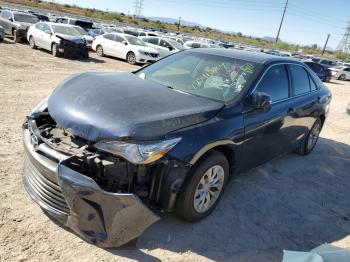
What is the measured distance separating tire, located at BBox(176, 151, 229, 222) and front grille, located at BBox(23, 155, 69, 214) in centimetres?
109

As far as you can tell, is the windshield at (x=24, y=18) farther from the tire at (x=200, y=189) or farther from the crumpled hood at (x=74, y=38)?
the tire at (x=200, y=189)

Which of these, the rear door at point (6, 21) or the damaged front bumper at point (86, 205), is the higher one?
the damaged front bumper at point (86, 205)

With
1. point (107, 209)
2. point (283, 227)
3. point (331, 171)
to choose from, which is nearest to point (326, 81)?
point (331, 171)

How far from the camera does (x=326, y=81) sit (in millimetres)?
25953

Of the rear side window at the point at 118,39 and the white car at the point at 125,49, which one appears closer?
the white car at the point at 125,49

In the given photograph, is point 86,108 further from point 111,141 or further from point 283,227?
point 283,227

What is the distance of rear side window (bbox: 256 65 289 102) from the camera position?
→ 435 cm

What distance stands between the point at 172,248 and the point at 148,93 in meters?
1.61

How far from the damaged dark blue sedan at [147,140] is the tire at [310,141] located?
1.89 m

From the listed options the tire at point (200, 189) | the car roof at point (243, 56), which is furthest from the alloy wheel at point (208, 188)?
the car roof at point (243, 56)

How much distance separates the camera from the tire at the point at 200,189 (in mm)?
3357

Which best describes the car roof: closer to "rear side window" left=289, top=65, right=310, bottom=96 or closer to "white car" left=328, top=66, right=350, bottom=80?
"rear side window" left=289, top=65, right=310, bottom=96

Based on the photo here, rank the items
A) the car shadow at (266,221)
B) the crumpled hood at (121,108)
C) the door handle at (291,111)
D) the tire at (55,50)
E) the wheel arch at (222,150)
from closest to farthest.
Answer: the crumpled hood at (121,108) < the wheel arch at (222,150) < the car shadow at (266,221) < the door handle at (291,111) < the tire at (55,50)

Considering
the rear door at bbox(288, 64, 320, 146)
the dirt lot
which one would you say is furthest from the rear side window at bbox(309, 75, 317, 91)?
the dirt lot
